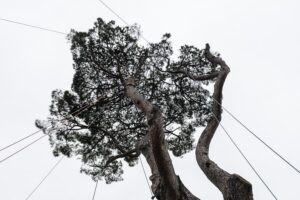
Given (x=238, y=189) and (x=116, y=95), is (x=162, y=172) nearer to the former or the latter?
(x=238, y=189)

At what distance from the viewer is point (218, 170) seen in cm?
442

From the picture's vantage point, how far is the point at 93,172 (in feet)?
32.6

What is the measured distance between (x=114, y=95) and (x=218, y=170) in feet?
17.4

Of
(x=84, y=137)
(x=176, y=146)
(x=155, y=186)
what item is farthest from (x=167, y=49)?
(x=155, y=186)

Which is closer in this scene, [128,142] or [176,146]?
[128,142]

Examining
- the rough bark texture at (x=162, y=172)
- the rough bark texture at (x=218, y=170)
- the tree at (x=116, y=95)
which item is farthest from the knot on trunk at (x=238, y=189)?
the tree at (x=116, y=95)

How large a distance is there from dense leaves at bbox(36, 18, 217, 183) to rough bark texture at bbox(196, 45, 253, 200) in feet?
8.38

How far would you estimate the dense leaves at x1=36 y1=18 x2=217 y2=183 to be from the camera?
9.41 m

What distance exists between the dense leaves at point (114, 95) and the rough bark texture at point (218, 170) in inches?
101

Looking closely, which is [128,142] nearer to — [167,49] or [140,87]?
[140,87]

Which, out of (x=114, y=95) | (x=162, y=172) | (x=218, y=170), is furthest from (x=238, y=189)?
(x=114, y=95)

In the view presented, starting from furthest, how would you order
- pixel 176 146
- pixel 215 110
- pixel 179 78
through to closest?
1. pixel 176 146
2. pixel 179 78
3. pixel 215 110

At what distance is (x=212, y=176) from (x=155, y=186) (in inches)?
34.6

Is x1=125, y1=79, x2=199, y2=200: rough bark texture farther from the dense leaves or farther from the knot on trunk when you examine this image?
the dense leaves
